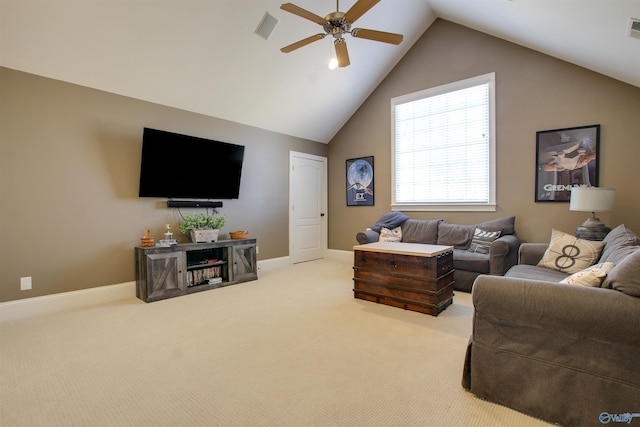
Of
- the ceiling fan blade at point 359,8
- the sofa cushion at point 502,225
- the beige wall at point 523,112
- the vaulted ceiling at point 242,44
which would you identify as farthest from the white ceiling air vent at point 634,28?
the sofa cushion at point 502,225

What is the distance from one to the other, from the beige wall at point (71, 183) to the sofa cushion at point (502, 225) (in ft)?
14.4

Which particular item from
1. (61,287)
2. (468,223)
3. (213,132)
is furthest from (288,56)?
(61,287)

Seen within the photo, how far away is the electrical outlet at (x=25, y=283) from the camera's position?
3.12 m

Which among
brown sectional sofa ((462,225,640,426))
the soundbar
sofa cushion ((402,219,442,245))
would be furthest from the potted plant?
brown sectional sofa ((462,225,640,426))

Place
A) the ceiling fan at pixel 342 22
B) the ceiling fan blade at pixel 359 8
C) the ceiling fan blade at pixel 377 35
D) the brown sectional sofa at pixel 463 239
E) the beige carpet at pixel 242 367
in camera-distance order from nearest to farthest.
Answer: the beige carpet at pixel 242 367 → the ceiling fan blade at pixel 359 8 → the ceiling fan at pixel 342 22 → the ceiling fan blade at pixel 377 35 → the brown sectional sofa at pixel 463 239

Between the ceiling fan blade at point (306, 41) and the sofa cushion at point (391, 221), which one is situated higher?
the ceiling fan blade at point (306, 41)

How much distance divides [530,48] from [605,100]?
1.18 metres

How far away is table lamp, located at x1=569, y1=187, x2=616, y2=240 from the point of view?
10.5 ft

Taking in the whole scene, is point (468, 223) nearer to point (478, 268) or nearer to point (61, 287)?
point (478, 268)

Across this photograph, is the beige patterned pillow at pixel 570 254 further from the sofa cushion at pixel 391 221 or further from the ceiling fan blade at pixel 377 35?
the ceiling fan blade at pixel 377 35

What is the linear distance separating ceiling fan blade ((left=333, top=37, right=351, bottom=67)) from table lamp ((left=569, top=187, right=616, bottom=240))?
2.96m

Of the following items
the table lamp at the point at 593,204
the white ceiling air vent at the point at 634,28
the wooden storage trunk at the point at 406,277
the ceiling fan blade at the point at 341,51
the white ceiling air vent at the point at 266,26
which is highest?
the white ceiling air vent at the point at 266,26

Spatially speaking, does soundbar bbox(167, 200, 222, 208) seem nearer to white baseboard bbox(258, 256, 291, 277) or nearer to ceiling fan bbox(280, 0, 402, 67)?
white baseboard bbox(258, 256, 291, 277)

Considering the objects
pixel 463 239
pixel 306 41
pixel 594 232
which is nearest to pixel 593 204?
pixel 594 232
